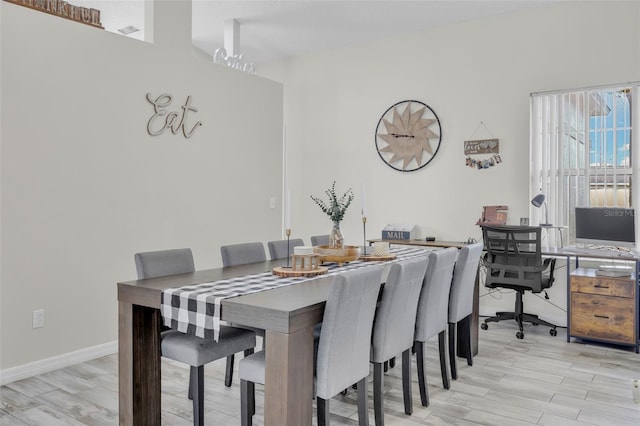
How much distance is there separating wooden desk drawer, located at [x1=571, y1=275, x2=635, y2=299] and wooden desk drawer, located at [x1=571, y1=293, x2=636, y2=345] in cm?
4

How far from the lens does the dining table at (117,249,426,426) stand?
1843mm

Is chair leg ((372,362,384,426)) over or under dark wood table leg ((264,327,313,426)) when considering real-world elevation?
under

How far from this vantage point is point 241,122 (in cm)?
482

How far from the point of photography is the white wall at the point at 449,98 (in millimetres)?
4371

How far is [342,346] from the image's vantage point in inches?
79.8

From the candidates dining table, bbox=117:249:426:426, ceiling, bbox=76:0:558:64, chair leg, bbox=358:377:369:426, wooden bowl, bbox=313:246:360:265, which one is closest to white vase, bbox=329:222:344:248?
wooden bowl, bbox=313:246:360:265

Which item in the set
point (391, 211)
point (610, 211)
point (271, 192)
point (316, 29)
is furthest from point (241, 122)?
point (610, 211)

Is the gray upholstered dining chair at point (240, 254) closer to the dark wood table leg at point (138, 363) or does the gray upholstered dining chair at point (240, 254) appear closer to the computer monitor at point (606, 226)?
the dark wood table leg at point (138, 363)

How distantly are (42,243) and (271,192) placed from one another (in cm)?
235

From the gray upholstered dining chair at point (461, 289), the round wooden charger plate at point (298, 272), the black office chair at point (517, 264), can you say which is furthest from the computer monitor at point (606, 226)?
the round wooden charger plate at point (298, 272)

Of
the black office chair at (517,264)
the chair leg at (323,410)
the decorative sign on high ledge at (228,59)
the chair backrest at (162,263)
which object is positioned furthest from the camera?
the decorative sign on high ledge at (228,59)

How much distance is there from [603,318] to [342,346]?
108 inches

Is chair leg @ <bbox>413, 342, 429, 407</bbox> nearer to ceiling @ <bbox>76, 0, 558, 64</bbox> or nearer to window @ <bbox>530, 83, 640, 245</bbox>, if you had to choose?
window @ <bbox>530, 83, 640, 245</bbox>

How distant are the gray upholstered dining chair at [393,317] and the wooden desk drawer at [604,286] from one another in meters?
2.02
